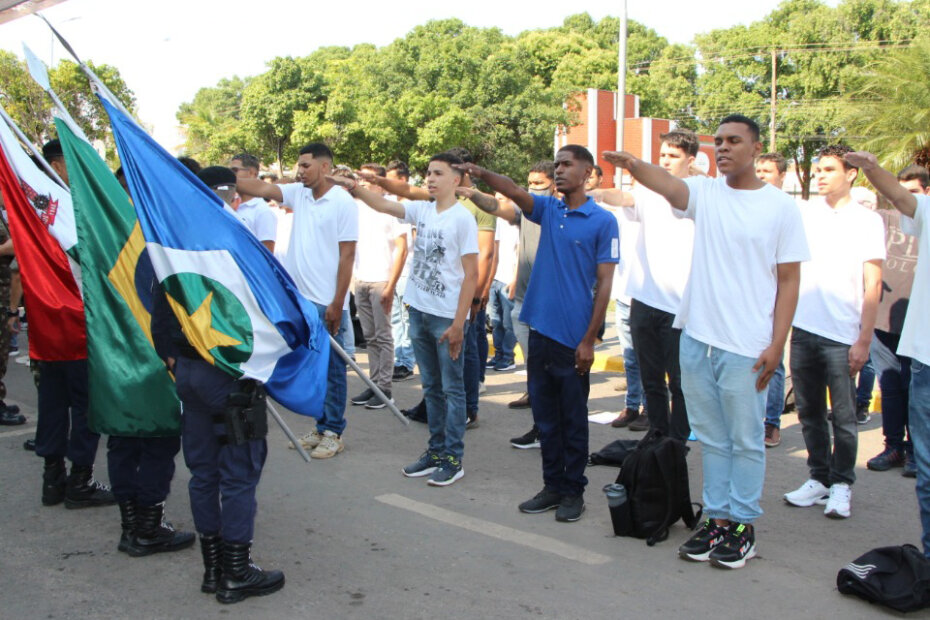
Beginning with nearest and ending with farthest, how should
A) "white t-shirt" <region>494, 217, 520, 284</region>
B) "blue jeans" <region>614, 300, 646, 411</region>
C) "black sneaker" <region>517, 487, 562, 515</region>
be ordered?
"black sneaker" <region>517, 487, 562, 515</region>, "blue jeans" <region>614, 300, 646, 411</region>, "white t-shirt" <region>494, 217, 520, 284</region>

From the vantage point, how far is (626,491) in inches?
187

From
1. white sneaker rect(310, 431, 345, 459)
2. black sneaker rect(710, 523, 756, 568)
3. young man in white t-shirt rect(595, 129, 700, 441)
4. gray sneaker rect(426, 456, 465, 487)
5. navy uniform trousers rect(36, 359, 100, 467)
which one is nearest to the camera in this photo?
black sneaker rect(710, 523, 756, 568)

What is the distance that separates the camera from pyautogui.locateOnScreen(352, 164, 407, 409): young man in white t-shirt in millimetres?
7883

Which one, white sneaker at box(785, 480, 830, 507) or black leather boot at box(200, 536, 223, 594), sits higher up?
black leather boot at box(200, 536, 223, 594)

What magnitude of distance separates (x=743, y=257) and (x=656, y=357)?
2038 millimetres

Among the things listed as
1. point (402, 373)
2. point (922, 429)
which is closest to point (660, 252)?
point (922, 429)

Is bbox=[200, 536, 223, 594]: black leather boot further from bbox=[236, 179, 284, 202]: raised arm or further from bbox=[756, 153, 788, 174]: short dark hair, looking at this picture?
bbox=[756, 153, 788, 174]: short dark hair

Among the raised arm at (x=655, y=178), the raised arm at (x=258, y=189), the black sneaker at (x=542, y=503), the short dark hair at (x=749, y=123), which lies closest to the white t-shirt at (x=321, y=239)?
the raised arm at (x=258, y=189)

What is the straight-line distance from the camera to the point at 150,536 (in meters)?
4.53

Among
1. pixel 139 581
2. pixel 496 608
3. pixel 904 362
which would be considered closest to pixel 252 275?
pixel 139 581

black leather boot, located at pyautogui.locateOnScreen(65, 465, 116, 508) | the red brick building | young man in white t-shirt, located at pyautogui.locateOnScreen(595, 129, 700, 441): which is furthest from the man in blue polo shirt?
the red brick building

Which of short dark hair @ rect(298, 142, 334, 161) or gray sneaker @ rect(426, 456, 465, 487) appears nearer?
gray sneaker @ rect(426, 456, 465, 487)

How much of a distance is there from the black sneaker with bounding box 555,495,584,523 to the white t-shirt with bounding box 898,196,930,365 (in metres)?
1.90

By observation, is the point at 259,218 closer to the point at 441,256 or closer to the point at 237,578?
the point at 441,256
